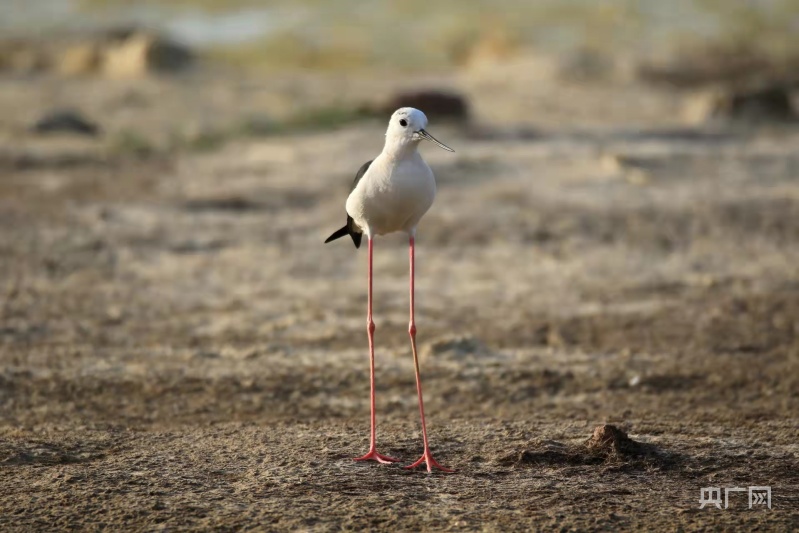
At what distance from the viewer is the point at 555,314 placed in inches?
339

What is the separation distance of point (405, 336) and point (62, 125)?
9634mm

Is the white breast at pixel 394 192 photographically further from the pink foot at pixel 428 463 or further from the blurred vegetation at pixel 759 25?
the blurred vegetation at pixel 759 25

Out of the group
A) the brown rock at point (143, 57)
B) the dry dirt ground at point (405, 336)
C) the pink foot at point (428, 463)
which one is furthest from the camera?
the brown rock at point (143, 57)

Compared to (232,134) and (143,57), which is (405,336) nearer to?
(232,134)

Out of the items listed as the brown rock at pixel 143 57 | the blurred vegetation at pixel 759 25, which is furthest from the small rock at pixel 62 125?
the blurred vegetation at pixel 759 25

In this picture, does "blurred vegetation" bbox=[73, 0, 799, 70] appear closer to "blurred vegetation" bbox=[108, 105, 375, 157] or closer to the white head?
"blurred vegetation" bbox=[108, 105, 375, 157]

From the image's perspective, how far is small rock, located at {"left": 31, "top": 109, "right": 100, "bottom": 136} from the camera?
16062 millimetres

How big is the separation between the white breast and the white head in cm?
8

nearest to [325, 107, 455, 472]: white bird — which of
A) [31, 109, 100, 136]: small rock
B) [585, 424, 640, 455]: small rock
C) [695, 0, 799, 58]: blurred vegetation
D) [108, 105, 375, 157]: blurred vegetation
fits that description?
[585, 424, 640, 455]: small rock

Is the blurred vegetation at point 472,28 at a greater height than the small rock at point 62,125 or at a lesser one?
greater

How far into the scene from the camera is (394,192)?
5.20 meters

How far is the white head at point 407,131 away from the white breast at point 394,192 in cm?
8

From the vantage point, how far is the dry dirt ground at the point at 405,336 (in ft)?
15.7

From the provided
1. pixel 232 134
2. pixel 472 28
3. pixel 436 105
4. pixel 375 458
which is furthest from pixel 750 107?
pixel 472 28
